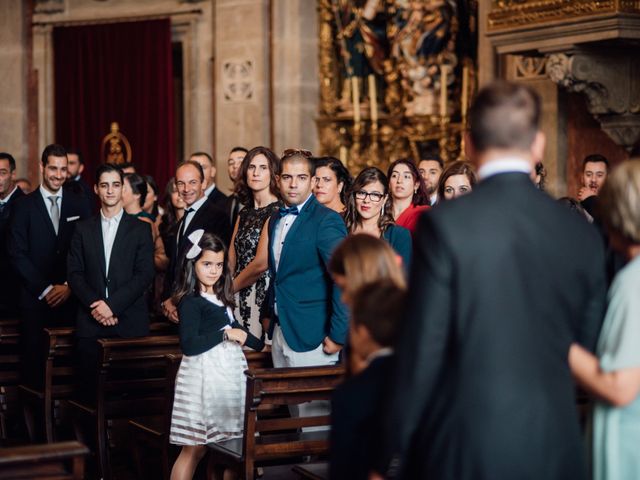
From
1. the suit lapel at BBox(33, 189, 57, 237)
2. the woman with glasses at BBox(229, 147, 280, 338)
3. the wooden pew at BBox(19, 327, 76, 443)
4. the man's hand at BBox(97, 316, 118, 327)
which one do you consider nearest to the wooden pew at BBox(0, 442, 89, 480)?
the woman with glasses at BBox(229, 147, 280, 338)

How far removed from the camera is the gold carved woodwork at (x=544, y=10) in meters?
7.17

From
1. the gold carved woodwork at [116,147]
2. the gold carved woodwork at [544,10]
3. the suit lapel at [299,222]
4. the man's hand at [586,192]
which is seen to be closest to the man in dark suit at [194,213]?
the suit lapel at [299,222]

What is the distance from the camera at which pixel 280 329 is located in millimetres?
5586

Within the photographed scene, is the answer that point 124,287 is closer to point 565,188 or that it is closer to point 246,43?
point 565,188

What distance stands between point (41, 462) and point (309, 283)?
86.5 inches

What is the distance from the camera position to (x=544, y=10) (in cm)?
764

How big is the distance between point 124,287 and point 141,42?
6089 millimetres

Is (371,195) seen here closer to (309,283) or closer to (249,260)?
(309,283)

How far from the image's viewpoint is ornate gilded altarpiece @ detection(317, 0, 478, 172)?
10.2 meters

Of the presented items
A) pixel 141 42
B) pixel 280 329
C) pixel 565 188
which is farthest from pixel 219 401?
pixel 141 42

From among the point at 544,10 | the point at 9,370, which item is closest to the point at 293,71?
the point at 544,10

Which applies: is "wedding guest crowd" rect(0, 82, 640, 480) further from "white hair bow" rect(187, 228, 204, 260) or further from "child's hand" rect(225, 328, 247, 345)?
"white hair bow" rect(187, 228, 204, 260)

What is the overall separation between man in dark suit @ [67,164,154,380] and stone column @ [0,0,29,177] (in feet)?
20.5

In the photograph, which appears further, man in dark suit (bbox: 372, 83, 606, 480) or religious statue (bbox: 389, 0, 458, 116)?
religious statue (bbox: 389, 0, 458, 116)
